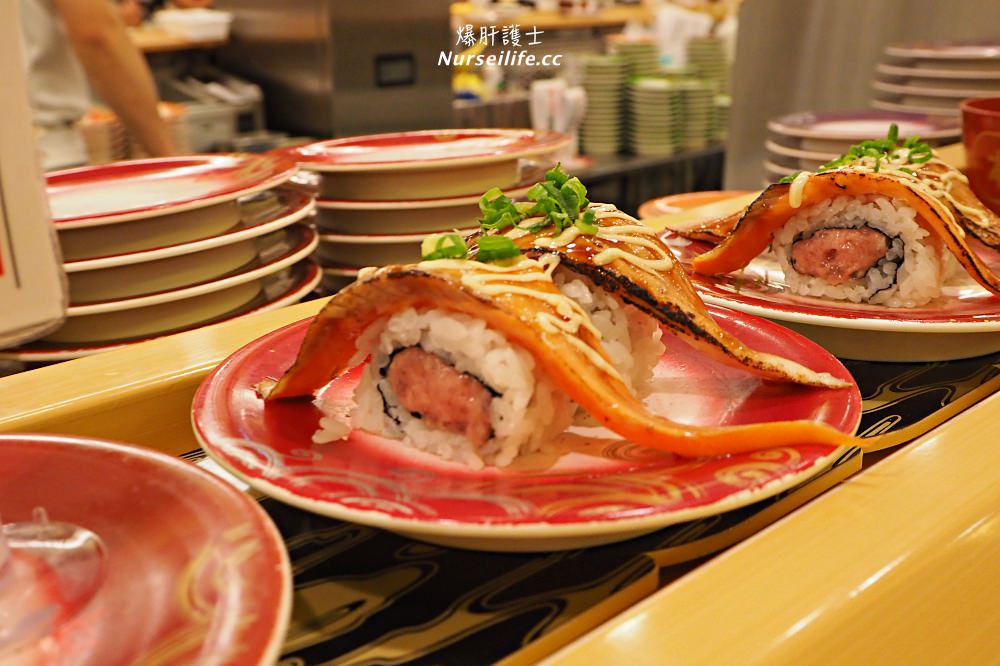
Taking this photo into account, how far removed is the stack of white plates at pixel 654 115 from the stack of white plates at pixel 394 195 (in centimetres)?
374

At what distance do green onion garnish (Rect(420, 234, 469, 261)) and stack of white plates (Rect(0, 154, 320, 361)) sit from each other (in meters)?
0.66

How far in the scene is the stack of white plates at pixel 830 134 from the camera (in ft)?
8.16

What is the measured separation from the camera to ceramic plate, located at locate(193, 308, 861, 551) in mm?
680

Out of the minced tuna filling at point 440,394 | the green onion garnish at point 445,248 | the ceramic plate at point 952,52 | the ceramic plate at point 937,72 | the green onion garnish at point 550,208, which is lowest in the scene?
the minced tuna filling at point 440,394

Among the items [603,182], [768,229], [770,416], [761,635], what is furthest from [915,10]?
[761,635]

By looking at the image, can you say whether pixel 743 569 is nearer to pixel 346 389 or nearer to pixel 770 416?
pixel 770 416

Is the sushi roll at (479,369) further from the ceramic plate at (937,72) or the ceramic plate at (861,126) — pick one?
the ceramic plate at (937,72)

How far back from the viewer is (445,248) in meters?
0.88

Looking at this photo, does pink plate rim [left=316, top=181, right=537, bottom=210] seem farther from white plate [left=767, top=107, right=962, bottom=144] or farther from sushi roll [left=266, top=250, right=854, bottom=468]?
white plate [left=767, top=107, right=962, bottom=144]

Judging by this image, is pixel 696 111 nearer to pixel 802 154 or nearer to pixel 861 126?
pixel 861 126

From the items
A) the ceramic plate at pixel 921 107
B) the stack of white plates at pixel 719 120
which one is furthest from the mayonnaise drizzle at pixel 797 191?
the stack of white plates at pixel 719 120

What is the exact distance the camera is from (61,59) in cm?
385

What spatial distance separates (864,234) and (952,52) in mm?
2233

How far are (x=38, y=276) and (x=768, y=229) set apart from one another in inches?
37.0
